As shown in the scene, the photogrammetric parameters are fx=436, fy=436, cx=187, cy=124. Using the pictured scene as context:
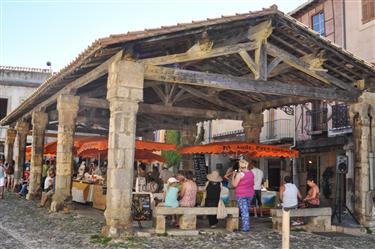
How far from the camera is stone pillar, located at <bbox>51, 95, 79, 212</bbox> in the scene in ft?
38.9

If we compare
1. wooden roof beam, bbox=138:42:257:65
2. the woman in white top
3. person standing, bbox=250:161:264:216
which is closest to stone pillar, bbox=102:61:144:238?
wooden roof beam, bbox=138:42:257:65

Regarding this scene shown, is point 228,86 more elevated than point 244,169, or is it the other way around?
point 228,86

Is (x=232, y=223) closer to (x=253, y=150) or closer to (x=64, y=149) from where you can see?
(x=253, y=150)

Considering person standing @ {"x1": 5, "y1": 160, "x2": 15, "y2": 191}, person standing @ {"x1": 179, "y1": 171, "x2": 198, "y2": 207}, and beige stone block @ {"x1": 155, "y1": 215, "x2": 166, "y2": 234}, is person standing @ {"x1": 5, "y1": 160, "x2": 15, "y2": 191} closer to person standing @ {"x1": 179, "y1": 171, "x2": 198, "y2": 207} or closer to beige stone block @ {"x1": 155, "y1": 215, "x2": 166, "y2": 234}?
person standing @ {"x1": 179, "y1": 171, "x2": 198, "y2": 207}

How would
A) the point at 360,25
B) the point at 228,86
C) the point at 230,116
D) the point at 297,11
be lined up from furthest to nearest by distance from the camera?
the point at 297,11 → the point at 360,25 → the point at 230,116 → the point at 228,86

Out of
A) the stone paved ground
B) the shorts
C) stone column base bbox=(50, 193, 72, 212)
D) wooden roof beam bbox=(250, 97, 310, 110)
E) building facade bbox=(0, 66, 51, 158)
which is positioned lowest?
the stone paved ground

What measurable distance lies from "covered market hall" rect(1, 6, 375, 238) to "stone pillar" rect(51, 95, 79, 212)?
0.03 m

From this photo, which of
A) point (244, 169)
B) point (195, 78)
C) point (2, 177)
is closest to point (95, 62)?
point (195, 78)

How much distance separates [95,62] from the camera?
953 centimetres

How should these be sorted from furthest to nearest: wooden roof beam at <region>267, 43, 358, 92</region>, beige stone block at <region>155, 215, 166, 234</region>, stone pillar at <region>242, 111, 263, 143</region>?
1. stone pillar at <region>242, 111, 263, 143</region>
2. wooden roof beam at <region>267, 43, 358, 92</region>
3. beige stone block at <region>155, 215, 166, 234</region>

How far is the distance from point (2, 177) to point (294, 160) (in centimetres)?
1234

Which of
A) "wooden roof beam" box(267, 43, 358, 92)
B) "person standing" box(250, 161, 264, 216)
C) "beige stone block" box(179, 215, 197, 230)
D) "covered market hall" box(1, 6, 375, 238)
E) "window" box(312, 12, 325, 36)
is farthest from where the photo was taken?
"window" box(312, 12, 325, 36)

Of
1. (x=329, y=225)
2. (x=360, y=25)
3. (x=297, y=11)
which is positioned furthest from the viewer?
(x=297, y=11)

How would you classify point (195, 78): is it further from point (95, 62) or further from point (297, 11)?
point (297, 11)
